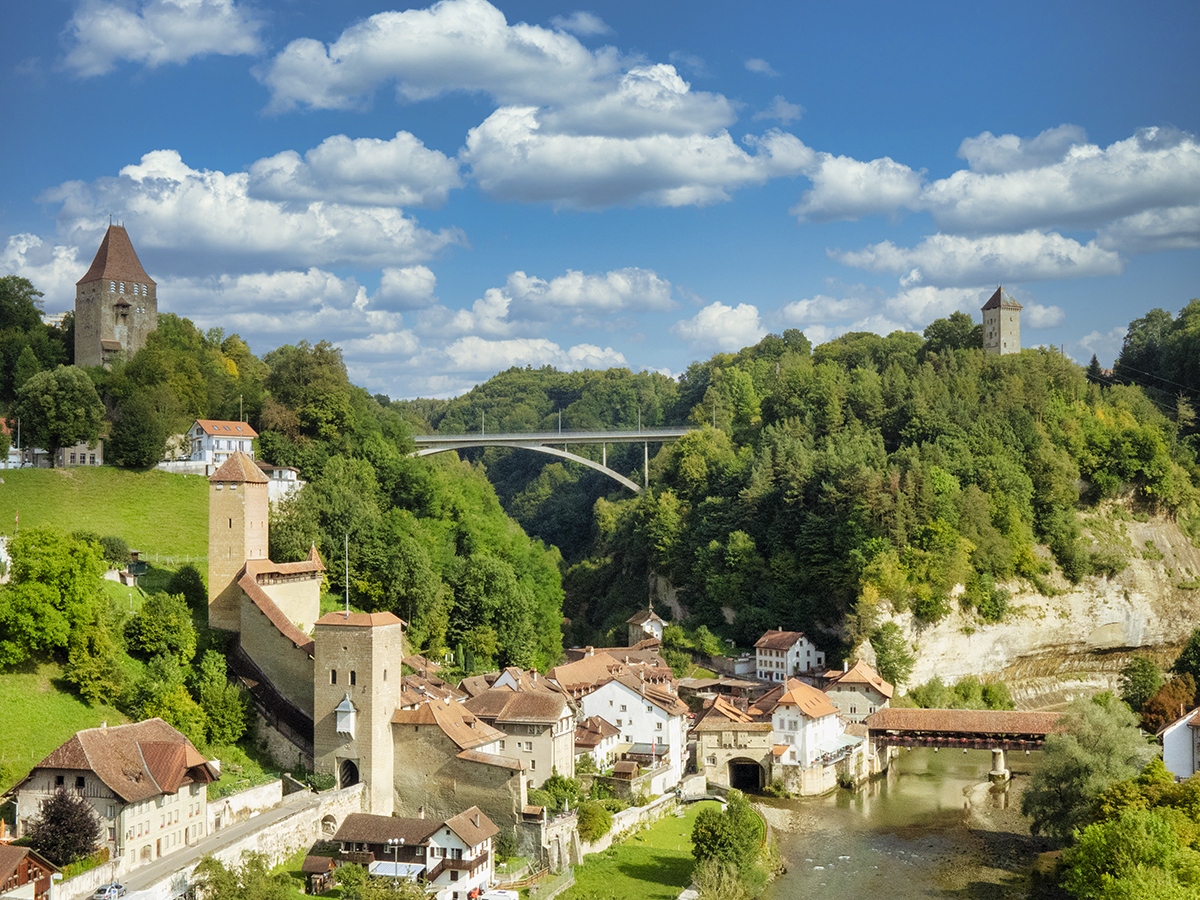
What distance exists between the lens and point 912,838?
47.4 m

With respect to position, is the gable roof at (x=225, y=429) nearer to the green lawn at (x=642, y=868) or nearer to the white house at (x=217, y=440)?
the white house at (x=217, y=440)

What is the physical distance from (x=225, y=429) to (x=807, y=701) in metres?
31.1

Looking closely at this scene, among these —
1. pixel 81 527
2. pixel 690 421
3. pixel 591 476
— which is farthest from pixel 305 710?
pixel 591 476

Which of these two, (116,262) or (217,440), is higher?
(116,262)

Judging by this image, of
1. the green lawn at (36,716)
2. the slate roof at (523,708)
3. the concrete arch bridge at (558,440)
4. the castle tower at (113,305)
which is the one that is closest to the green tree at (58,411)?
the castle tower at (113,305)

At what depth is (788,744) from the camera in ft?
184

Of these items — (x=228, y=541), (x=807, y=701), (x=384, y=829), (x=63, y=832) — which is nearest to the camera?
(x=63, y=832)

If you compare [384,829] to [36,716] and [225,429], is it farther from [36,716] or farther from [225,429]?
[225,429]

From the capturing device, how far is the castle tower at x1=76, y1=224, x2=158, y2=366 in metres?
69.4

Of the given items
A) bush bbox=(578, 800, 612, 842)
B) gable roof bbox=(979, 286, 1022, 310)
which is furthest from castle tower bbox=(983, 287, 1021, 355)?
bush bbox=(578, 800, 612, 842)

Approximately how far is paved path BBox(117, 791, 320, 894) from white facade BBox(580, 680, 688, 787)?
16.5 metres

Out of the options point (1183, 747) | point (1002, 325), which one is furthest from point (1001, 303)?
point (1183, 747)

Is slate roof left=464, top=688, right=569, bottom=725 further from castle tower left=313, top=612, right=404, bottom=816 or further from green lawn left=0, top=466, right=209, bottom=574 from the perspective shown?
green lawn left=0, top=466, right=209, bottom=574

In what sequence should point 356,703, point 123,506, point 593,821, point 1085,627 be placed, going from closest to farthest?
point 356,703 < point 593,821 < point 123,506 < point 1085,627
